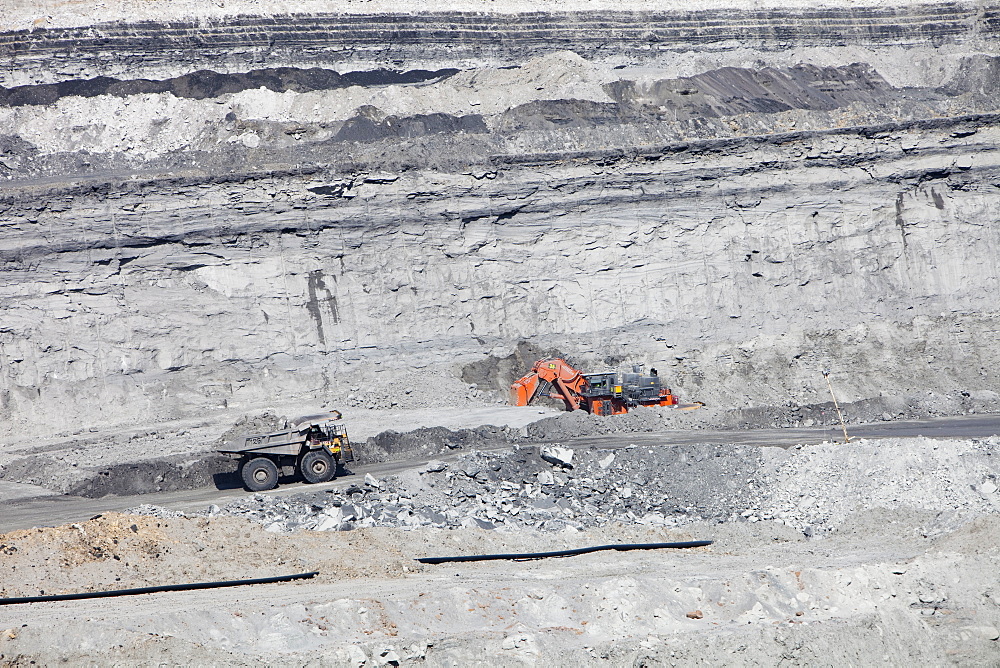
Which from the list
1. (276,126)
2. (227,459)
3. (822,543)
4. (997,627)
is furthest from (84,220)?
(997,627)

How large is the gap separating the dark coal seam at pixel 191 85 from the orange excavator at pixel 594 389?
425 inches

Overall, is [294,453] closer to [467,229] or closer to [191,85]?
[467,229]

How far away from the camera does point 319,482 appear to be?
1648 cm

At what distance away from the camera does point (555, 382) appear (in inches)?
813

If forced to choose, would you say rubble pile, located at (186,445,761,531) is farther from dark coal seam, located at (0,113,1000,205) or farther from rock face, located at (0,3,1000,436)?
dark coal seam, located at (0,113,1000,205)

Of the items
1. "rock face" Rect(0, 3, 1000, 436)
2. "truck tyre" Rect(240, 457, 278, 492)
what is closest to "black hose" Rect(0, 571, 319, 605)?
"truck tyre" Rect(240, 457, 278, 492)

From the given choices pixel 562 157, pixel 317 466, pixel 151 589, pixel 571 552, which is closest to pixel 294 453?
pixel 317 466

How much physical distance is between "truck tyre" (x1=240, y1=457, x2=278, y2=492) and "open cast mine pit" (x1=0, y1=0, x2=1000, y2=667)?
0.12 m

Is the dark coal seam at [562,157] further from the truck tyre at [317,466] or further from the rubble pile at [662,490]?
the rubble pile at [662,490]

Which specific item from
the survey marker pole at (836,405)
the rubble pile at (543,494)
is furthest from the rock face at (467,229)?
the rubble pile at (543,494)

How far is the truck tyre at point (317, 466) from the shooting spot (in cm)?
1639

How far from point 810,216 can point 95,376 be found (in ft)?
58.3

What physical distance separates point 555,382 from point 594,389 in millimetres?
1018

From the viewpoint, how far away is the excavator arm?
20.5 metres
